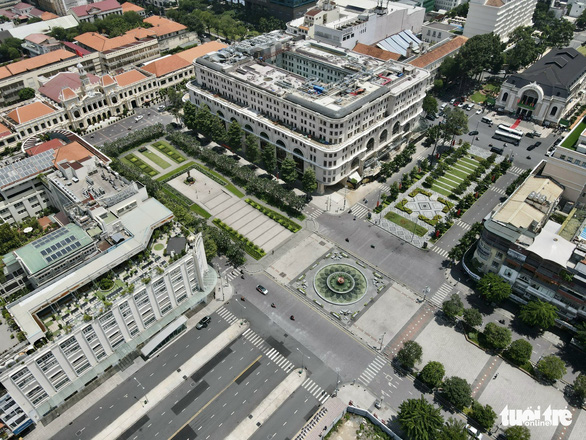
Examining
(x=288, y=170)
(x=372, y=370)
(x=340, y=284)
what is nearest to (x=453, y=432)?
(x=372, y=370)

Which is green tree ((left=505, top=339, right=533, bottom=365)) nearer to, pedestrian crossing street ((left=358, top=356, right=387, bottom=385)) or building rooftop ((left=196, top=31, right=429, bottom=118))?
pedestrian crossing street ((left=358, top=356, right=387, bottom=385))

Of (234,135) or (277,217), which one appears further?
(234,135)

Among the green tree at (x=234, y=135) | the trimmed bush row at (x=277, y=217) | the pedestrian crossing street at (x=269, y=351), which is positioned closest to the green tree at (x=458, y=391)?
the pedestrian crossing street at (x=269, y=351)

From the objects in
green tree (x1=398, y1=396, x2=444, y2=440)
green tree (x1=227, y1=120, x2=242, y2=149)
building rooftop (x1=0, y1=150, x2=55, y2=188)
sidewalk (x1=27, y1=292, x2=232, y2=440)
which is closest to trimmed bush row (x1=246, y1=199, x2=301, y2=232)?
green tree (x1=227, y1=120, x2=242, y2=149)

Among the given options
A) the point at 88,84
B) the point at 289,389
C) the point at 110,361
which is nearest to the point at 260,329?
the point at 289,389

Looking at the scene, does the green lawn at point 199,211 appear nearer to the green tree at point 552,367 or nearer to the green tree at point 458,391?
the green tree at point 458,391

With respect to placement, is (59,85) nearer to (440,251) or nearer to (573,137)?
(440,251)

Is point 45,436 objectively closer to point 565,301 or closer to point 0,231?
point 0,231
